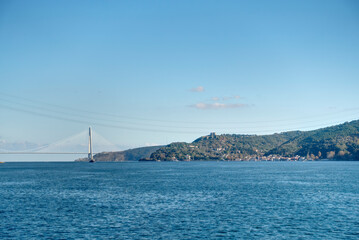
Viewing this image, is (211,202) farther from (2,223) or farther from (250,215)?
(2,223)

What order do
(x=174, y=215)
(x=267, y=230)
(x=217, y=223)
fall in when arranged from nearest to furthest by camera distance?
(x=267, y=230) → (x=217, y=223) → (x=174, y=215)

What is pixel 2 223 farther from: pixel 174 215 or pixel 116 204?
pixel 174 215

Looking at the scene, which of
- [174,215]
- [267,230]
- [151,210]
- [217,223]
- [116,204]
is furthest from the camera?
[116,204]

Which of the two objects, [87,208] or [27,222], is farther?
[87,208]

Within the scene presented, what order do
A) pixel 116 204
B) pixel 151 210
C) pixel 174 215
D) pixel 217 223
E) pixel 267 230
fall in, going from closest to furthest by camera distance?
pixel 267 230
pixel 217 223
pixel 174 215
pixel 151 210
pixel 116 204

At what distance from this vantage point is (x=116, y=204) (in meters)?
58.0

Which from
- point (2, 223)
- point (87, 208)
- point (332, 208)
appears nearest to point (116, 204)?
point (87, 208)

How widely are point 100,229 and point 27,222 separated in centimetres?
1171

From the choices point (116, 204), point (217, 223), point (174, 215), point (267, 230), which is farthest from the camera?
Result: point (116, 204)

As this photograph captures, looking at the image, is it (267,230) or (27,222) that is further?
(27,222)

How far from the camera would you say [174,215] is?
1870 inches

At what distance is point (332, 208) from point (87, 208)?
1544 inches

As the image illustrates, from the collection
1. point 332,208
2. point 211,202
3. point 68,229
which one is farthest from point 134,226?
point 332,208

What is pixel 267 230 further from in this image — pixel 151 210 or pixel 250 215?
pixel 151 210
